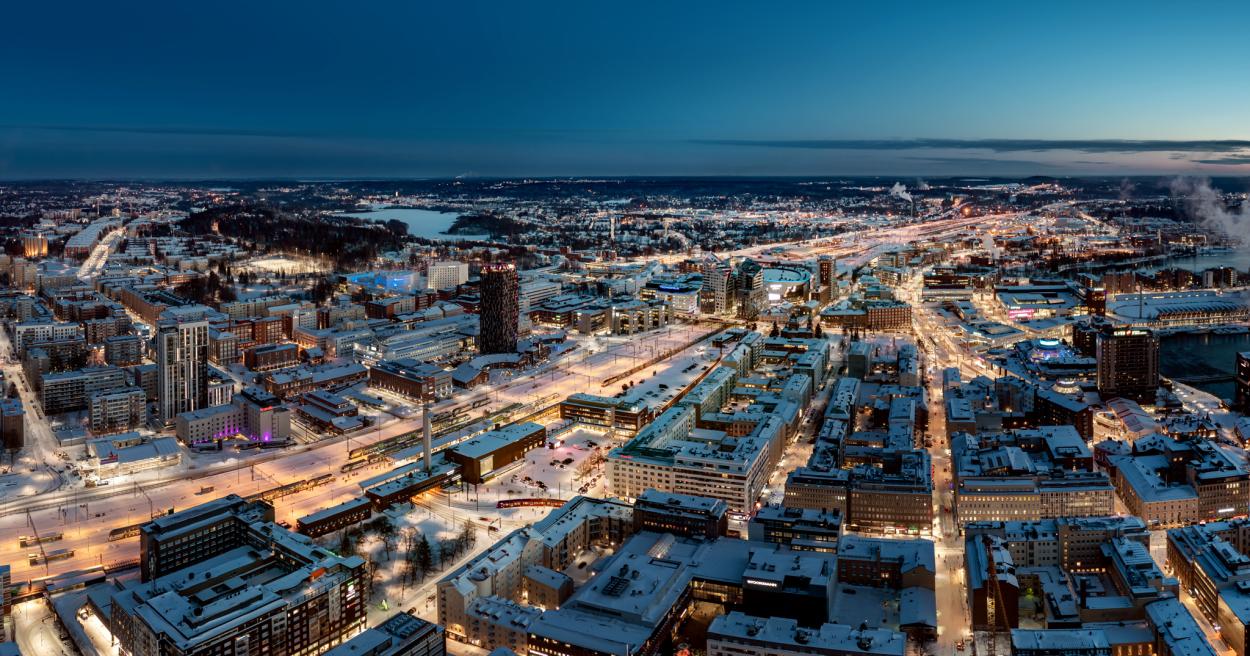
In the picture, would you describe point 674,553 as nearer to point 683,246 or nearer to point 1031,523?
point 1031,523

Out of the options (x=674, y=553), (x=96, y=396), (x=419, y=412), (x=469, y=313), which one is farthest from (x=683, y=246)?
(x=674, y=553)

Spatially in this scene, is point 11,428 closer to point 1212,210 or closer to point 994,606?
point 994,606

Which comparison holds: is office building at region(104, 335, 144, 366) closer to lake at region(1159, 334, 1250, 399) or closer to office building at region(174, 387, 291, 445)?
office building at region(174, 387, 291, 445)

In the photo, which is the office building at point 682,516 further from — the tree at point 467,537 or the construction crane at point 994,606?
the construction crane at point 994,606

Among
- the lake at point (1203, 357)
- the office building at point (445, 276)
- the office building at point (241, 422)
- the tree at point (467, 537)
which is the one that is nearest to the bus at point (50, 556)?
the office building at point (241, 422)

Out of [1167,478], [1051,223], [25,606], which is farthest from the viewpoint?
[1051,223]

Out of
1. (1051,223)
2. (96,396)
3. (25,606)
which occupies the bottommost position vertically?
(25,606)
